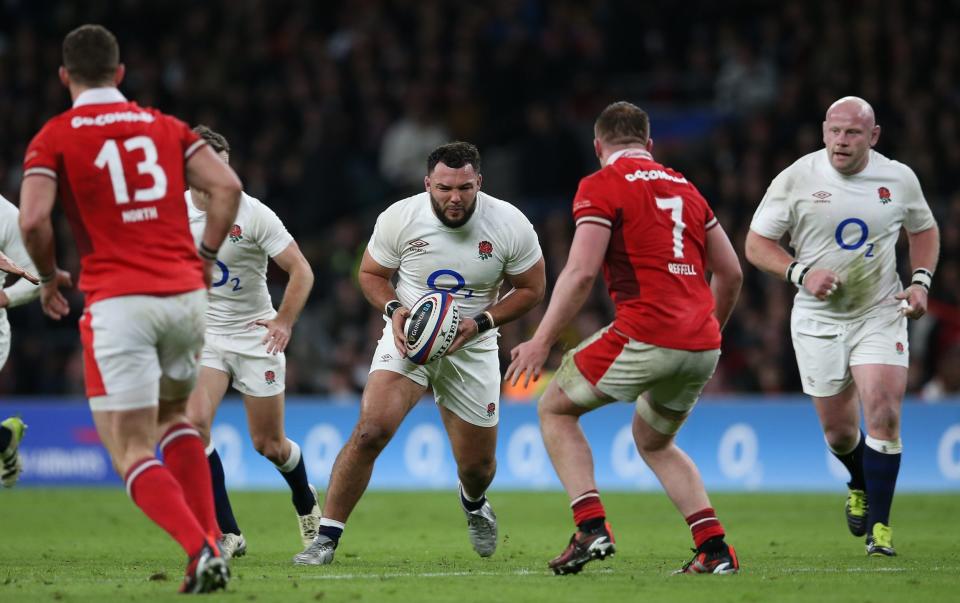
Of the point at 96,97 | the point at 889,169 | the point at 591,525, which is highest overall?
the point at 96,97

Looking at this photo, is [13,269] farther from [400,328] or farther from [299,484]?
[299,484]

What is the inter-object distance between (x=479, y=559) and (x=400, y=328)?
1.73 metres

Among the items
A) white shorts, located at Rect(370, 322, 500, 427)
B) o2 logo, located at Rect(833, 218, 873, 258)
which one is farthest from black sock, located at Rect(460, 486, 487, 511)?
o2 logo, located at Rect(833, 218, 873, 258)

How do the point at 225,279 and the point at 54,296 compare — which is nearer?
the point at 54,296

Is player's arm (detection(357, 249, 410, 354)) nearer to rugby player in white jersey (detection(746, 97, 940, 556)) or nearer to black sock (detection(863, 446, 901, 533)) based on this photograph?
rugby player in white jersey (detection(746, 97, 940, 556))

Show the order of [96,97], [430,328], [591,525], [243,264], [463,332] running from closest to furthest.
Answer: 1. [96,97]
2. [591,525]
3. [430,328]
4. [463,332]
5. [243,264]

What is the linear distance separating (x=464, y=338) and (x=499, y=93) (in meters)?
12.8

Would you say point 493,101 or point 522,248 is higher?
point 493,101

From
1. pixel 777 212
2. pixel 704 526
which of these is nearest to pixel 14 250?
pixel 704 526

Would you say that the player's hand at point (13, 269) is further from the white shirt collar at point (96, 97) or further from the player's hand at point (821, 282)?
the player's hand at point (821, 282)

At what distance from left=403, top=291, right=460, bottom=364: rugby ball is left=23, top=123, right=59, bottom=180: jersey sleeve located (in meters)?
2.62

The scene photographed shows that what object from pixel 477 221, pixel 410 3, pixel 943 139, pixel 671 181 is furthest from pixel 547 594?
pixel 410 3

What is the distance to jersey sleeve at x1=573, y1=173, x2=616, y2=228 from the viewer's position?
25.0 feet

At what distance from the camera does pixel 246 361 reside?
10.1 m
